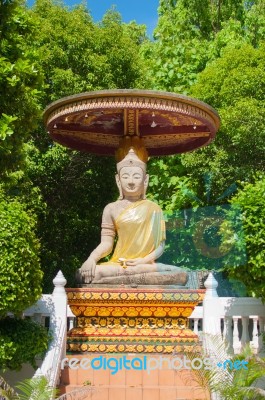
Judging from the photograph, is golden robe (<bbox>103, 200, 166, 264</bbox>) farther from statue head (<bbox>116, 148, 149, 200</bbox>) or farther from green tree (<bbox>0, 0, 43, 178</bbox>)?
Answer: green tree (<bbox>0, 0, 43, 178</bbox>)

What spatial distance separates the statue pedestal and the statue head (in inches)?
84.2

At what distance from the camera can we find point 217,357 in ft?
27.2

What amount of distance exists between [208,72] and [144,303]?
349 inches

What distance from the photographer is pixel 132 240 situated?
11.5 metres

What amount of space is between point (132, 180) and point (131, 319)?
2.64 m

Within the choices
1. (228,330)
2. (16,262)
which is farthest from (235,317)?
(16,262)

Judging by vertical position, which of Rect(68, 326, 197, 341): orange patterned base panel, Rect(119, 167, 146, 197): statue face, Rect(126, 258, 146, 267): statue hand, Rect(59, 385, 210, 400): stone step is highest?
Rect(119, 167, 146, 197): statue face

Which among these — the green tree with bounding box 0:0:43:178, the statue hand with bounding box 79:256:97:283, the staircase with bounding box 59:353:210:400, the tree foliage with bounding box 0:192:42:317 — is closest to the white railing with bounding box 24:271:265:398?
the staircase with bounding box 59:353:210:400

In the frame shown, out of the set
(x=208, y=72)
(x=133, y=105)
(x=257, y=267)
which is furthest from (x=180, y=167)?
(x=257, y=267)

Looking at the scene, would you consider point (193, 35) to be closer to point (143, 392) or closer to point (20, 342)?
point (143, 392)

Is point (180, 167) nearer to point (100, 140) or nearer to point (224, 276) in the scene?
point (224, 276)

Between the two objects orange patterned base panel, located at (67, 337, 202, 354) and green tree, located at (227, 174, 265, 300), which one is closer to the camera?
green tree, located at (227, 174, 265, 300)

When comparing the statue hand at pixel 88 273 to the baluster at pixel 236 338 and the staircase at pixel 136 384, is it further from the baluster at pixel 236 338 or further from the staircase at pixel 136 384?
the baluster at pixel 236 338

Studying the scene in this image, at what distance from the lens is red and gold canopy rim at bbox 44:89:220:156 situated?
35.4 ft
